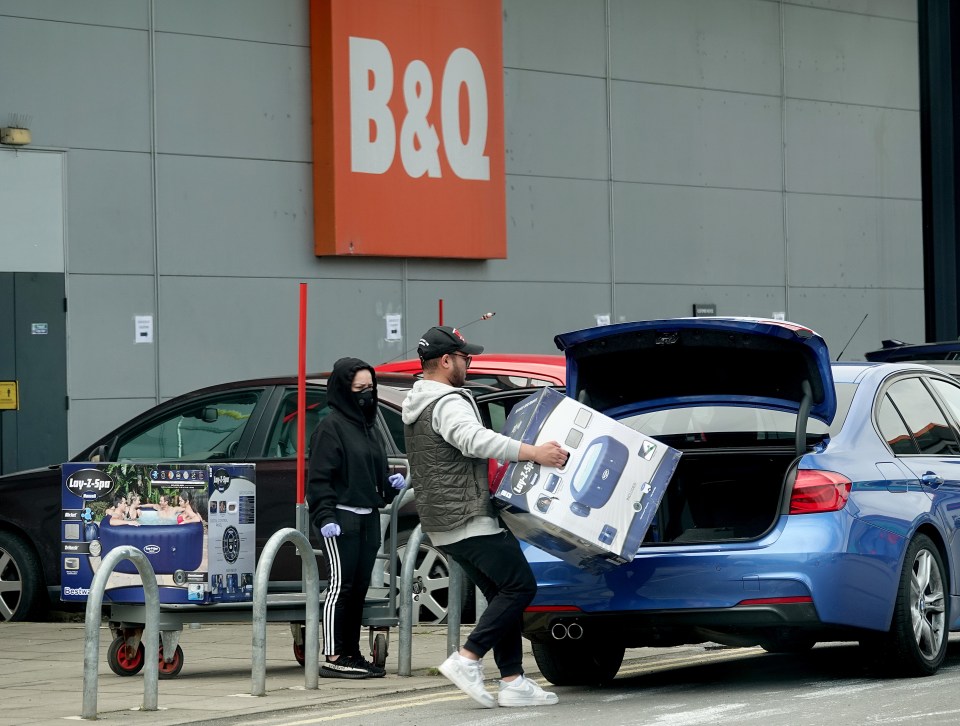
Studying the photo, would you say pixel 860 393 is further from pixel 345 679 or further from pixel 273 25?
pixel 273 25

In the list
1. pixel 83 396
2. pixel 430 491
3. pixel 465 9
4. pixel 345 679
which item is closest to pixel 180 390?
pixel 83 396

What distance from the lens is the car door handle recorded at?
8.79 m

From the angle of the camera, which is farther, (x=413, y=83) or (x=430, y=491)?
(x=413, y=83)

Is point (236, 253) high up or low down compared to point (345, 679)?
up

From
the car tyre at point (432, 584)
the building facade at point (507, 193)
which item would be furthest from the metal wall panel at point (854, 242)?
the car tyre at point (432, 584)

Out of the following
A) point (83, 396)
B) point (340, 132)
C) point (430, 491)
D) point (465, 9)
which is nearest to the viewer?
point (430, 491)

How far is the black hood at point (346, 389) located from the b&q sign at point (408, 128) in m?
8.18

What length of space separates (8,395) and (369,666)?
761 cm

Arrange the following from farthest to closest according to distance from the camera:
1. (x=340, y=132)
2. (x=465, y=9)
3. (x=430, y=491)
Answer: (x=465, y=9) < (x=340, y=132) < (x=430, y=491)

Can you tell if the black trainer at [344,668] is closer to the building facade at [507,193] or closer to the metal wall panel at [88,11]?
the building facade at [507,193]

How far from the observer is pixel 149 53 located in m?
17.0

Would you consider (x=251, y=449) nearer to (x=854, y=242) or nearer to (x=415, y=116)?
(x=415, y=116)

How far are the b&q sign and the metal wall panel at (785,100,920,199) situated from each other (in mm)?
5477

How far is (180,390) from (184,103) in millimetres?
2838
